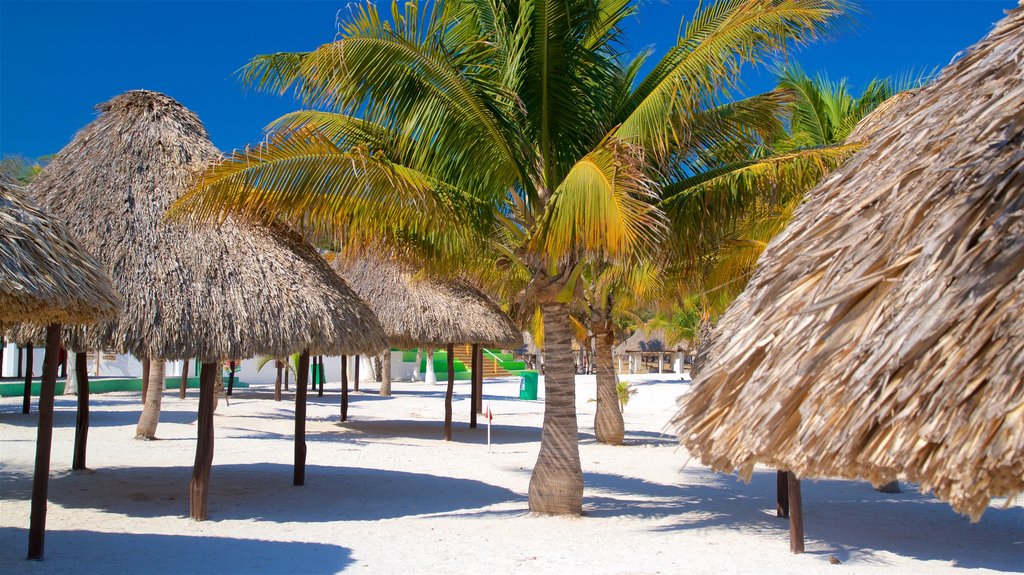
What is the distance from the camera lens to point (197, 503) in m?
8.68

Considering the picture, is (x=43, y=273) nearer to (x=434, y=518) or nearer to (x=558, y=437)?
(x=434, y=518)

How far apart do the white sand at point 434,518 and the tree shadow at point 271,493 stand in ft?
0.11

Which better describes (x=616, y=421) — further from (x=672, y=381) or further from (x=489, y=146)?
(x=672, y=381)

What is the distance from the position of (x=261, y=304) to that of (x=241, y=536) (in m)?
2.35

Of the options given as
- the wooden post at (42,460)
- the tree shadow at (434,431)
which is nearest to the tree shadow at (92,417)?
the tree shadow at (434,431)

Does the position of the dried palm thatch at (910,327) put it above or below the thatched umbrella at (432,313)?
below

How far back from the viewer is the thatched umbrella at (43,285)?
6062 millimetres

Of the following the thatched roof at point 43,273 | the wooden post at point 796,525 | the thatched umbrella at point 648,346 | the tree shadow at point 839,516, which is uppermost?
the thatched umbrella at point 648,346

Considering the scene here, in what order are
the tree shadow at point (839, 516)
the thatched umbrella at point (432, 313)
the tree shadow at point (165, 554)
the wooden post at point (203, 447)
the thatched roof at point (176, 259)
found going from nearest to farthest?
the tree shadow at point (165, 554) → the tree shadow at point (839, 516) → the thatched roof at point (176, 259) → the wooden post at point (203, 447) → the thatched umbrella at point (432, 313)

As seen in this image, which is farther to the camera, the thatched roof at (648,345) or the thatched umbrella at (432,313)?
the thatched roof at (648,345)

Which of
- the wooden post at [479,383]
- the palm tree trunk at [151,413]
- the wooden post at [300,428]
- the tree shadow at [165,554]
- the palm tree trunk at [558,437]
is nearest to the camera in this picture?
the tree shadow at [165,554]

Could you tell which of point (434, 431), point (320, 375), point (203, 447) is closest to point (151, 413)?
point (434, 431)

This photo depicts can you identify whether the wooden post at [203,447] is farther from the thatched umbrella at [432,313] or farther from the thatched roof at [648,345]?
the thatched roof at [648,345]

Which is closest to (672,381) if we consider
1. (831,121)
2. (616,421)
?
(616,421)
